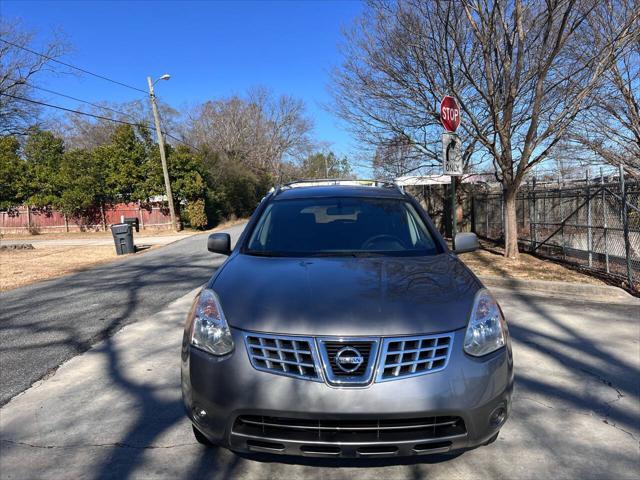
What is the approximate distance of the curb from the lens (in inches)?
300

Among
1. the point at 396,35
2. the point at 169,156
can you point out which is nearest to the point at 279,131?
the point at 169,156

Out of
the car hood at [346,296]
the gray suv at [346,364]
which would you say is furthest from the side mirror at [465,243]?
the gray suv at [346,364]

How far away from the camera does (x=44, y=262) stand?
1427 centimetres

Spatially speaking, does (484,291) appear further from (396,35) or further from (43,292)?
(396,35)

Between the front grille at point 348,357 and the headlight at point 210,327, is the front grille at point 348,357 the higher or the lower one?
the lower one

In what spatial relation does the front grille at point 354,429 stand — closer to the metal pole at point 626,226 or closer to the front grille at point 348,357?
the front grille at point 348,357

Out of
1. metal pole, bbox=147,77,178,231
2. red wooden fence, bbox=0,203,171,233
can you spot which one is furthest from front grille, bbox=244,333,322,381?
red wooden fence, bbox=0,203,171,233

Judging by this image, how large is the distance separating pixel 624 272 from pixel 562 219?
9.31ft

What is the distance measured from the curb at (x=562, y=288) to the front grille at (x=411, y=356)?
248 inches

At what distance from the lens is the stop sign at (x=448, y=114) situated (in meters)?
7.97

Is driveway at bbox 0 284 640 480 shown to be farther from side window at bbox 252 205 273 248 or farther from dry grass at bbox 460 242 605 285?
dry grass at bbox 460 242 605 285

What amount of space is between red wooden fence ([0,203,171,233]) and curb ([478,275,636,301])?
968 inches

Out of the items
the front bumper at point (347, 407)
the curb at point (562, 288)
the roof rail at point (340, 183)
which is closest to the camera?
the front bumper at point (347, 407)

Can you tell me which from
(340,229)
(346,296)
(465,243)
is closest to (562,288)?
(465,243)
